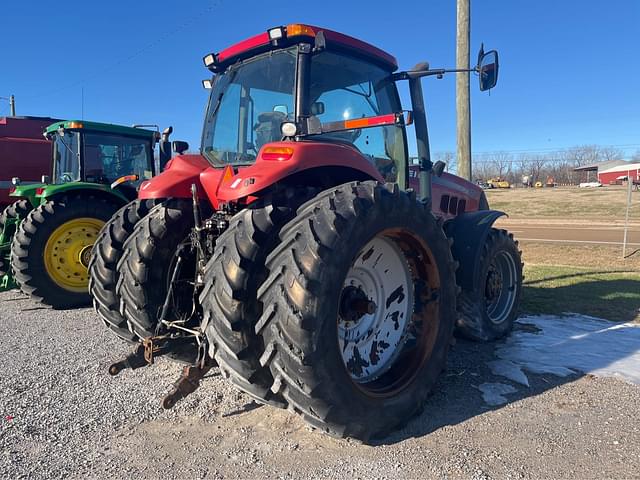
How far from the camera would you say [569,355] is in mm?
4266

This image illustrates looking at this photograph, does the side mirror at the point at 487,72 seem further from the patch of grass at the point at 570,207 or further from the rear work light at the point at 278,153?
the patch of grass at the point at 570,207

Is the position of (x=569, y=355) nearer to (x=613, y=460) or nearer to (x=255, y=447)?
(x=613, y=460)

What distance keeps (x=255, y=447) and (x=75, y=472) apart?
3.06 feet

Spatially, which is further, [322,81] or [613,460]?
[322,81]

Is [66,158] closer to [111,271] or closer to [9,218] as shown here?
[9,218]

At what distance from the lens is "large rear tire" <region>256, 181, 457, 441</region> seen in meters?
2.56

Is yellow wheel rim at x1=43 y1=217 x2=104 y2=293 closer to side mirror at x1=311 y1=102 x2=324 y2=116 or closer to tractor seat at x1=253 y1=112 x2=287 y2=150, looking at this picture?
tractor seat at x1=253 y1=112 x2=287 y2=150

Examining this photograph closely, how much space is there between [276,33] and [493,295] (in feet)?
10.7

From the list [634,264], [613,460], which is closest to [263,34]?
[613,460]

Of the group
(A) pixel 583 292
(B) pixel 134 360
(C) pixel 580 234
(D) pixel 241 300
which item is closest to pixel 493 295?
(A) pixel 583 292

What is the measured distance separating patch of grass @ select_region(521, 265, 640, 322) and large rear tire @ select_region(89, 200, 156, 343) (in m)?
4.40

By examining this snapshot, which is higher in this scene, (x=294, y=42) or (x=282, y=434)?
(x=294, y=42)

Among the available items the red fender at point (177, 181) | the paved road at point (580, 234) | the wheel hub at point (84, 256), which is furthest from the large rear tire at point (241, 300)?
the paved road at point (580, 234)

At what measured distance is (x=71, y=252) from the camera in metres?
6.99
